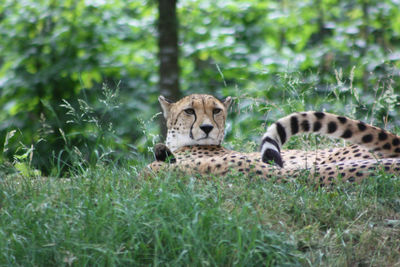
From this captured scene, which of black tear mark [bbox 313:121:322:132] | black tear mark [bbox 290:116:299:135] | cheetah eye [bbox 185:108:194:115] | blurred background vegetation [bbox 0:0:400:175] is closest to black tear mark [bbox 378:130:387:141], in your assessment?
black tear mark [bbox 313:121:322:132]

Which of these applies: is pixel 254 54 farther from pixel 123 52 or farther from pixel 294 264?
pixel 294 264

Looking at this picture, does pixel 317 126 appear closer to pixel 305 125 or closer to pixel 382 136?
pixel 305 125

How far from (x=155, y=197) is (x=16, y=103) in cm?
415

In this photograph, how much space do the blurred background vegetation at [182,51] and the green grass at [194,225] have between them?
292 cm

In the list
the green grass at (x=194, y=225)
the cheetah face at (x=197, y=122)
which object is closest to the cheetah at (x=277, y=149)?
the cheetah face at (x=197, y=122)

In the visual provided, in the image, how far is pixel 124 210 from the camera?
8.45 feet

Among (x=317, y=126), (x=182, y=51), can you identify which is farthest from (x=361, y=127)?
(x=182, y=51)

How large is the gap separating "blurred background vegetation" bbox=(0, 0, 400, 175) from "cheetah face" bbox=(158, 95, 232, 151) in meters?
1.48

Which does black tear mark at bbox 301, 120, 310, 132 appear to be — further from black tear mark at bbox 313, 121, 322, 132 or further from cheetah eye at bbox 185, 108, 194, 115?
cheetah eye at bbox 185, 108, 194, 115

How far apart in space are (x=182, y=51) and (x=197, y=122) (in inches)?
122

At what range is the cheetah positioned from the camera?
333 cm

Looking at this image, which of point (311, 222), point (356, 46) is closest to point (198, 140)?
point (311, 222)

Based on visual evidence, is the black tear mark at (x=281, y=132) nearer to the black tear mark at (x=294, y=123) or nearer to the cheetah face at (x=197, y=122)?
the black tear mark at (x=294, y=123)

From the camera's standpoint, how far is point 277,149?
3578 millimetres
